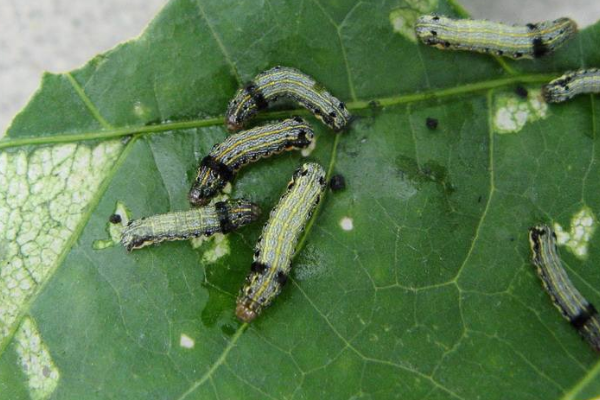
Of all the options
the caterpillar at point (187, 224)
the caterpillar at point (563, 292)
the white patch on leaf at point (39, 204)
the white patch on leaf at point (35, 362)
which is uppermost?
the white patch on leaf at point (39, 204)

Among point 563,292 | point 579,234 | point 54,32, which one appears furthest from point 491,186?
point 54,32

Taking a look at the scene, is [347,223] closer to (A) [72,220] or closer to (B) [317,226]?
(B) [317,226]

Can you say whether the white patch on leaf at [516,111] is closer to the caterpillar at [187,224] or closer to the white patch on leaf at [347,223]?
the white patch on leaf at [347,223]

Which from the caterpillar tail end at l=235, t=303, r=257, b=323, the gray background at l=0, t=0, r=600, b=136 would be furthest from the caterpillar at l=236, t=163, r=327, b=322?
the gray background at l=0, t=0, r=600, b=136

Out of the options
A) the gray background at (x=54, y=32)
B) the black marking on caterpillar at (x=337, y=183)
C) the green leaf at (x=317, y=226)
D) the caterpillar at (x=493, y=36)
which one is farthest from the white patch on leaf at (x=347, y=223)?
the gray background at (x=54, y=32)

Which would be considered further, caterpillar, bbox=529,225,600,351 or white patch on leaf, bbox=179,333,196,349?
white patch on leaf, bbox=179,333,196,349

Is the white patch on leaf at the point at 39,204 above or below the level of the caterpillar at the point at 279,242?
above

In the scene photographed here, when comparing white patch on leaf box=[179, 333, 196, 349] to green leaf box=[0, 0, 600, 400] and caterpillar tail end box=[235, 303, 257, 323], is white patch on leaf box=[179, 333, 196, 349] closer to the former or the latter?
green leaf box=[0, 0, 600, 400]

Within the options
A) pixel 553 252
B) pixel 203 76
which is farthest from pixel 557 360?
pixel 203 76
